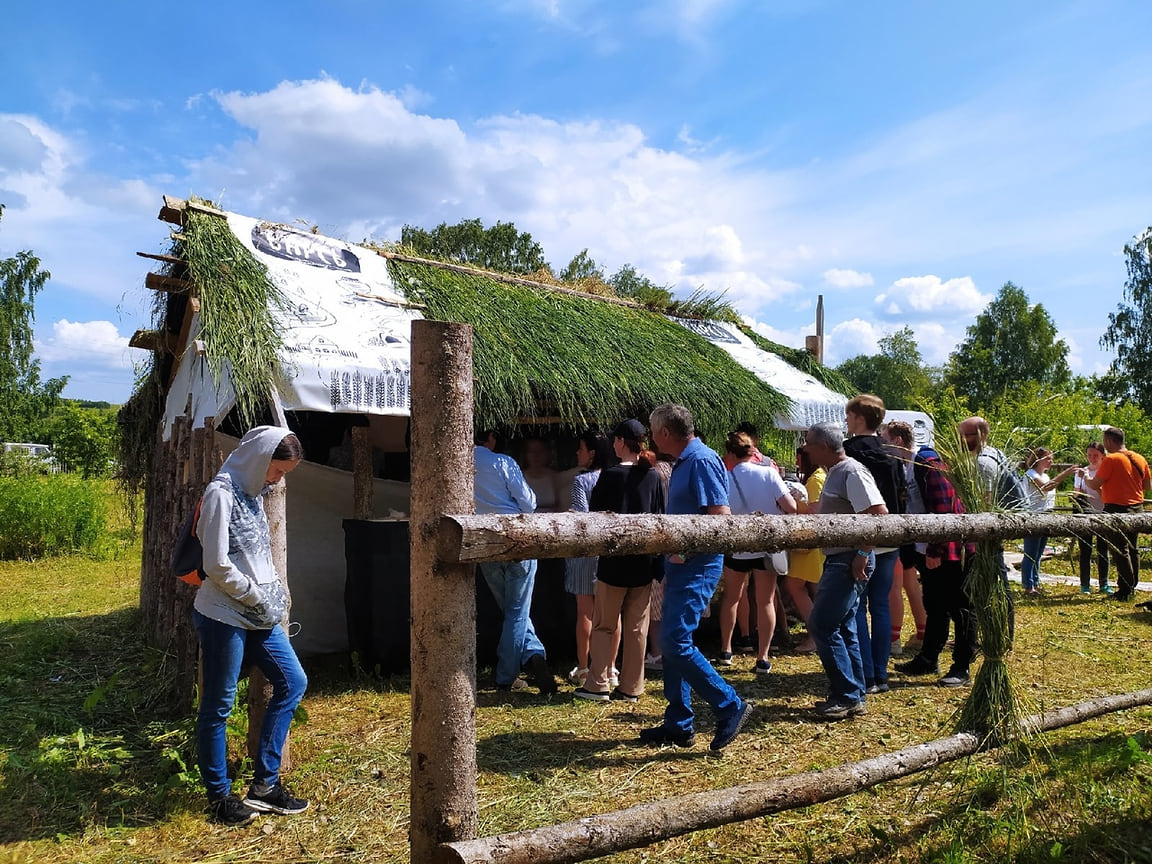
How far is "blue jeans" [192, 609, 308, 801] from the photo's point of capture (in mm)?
3363

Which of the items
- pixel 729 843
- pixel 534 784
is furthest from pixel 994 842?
pixel 534 784

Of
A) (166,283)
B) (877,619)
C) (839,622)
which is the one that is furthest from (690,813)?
(166,283)

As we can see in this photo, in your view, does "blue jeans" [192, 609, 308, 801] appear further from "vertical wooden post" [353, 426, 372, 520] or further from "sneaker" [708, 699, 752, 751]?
"vertical wooden post" [353, 426, 372, 520]

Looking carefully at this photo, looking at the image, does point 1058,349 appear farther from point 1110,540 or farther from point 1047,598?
point 1110,540

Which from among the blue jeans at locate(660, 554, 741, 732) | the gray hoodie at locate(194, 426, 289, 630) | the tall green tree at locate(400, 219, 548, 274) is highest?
the tall green tree at locate(400, 219, 548, 274)

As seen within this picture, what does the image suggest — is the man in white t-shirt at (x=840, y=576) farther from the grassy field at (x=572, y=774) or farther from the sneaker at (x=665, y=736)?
the sneaker at (x=665, y=736)

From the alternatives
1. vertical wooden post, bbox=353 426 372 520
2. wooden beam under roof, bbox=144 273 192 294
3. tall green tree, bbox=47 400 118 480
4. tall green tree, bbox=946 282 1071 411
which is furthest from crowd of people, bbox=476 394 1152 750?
tall green tree, bbox=946 282 1071 411

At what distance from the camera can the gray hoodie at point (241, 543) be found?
329cm

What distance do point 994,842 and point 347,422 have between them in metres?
5.62

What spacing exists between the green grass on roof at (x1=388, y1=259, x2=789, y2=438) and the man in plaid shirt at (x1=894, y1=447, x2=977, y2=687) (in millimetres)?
2327

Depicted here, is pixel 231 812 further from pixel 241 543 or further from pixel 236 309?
pixel 236 309

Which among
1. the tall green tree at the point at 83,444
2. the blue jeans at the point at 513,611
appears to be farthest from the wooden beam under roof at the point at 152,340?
the tall green tree at the point at 83,444

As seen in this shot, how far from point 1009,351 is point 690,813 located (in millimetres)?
44077

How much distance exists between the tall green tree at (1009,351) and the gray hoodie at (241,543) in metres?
40.7
